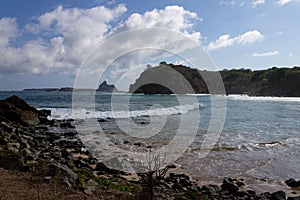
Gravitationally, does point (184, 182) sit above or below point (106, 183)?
below

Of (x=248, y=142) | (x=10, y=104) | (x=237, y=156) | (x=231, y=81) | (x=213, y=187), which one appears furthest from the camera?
(x=231, y=81)

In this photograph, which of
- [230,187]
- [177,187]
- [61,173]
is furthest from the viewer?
[230,187]

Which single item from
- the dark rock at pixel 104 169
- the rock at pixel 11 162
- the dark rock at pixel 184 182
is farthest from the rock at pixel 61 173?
the dark rock at pixel 184 182

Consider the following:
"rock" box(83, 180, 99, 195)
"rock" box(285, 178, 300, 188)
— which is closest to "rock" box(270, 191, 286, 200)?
"rock" box(285, 178, 300, 188)

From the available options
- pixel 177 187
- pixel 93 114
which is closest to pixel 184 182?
pixel 177 187

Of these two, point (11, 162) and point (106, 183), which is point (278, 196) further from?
point (11, 162)

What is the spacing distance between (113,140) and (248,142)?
24.8 feet

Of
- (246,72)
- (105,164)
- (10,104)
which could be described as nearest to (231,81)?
(246,72)

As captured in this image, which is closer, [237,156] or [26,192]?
[26,192]

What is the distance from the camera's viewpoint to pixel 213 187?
26.8 feet

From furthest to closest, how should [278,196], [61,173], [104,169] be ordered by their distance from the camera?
[104,169] → [278,196] → [61,173]

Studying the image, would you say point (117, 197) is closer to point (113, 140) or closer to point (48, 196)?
point (48, 196)

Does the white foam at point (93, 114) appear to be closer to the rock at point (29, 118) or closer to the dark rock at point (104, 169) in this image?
the rock at point (29, 118)

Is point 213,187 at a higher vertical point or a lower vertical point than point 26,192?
lower
